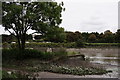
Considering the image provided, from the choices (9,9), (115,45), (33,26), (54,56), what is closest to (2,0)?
(9,9)

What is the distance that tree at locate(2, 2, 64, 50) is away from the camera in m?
15.7

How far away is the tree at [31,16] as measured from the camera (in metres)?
15.7

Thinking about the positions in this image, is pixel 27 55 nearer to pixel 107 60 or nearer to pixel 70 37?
pixel 107 60

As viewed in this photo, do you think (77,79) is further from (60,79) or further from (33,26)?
(33,26)

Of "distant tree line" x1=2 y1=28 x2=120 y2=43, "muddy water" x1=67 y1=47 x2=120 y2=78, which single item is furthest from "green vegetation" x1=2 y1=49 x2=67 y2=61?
"muddy water" x1=67 y1=47 x2=120 y2=78

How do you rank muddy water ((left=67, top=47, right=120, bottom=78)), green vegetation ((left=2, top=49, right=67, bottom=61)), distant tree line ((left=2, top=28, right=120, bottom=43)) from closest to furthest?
1. muddy water ((left=67, top=47, right=120, bottom=78))
2. green vegetation ((left=2, top=49, right=67, bottom=61))
3. distant tree line ((left=2, top=28, right=120, bottom=43))

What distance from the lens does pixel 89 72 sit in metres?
11.8

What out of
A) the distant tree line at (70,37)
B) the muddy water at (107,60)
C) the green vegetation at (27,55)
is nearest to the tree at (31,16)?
the distant tree line at (70,37)

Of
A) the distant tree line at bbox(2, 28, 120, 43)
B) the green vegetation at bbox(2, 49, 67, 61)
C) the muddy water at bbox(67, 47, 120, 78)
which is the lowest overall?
the muddy water at bbox(67, 47, 120, 78)

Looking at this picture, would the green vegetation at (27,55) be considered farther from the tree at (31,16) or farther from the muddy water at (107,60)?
the muddy water at (107,60)

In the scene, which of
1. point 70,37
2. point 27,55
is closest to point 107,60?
point 27,55

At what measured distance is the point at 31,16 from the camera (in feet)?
51.4

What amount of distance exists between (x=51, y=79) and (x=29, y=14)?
25.5ft

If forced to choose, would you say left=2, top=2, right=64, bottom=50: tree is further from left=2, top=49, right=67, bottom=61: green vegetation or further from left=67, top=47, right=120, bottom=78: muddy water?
left=67, top=47, right=120, bottom=78: muddy water
